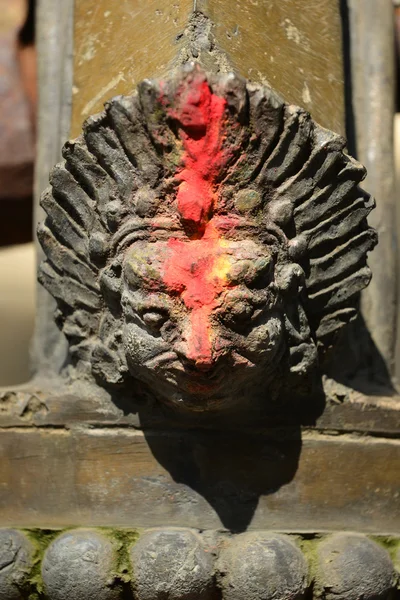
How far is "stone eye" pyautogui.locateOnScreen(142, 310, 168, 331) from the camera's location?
4.36ft

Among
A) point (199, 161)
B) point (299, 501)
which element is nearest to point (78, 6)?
point (199, 161)

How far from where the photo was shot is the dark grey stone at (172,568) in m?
1.46

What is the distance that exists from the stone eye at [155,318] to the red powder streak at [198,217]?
0.03m

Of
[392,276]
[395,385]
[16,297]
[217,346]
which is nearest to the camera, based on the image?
[217,346]

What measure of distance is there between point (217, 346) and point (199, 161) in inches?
8.6

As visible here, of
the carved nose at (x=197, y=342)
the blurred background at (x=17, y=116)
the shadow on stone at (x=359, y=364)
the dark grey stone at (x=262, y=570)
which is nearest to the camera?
the carved nose at (x=197, y=342)

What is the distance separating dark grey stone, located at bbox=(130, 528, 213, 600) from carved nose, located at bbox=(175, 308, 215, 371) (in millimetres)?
287

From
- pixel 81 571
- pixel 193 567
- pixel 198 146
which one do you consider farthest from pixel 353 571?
pixel 198 146

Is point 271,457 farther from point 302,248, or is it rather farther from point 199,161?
point 199,161

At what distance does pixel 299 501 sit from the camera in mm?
1549

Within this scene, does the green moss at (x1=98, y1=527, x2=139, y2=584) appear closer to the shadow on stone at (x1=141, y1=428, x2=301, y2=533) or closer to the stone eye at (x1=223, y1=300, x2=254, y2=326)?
the shadow on stone at (x1=141, y1=428, x2=301, y2=533)

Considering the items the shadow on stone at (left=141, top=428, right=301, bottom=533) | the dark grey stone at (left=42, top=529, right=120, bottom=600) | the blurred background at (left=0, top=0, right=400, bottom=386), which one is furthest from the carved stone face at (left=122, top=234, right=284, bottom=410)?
the blurred background at (left=0, top=0, right=400, bottom=386)

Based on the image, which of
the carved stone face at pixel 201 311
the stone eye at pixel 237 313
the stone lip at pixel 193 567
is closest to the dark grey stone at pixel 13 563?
the stone lip at pixel 193 567

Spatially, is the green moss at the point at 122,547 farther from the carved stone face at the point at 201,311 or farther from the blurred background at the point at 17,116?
the blurred background at the point at 17,116
